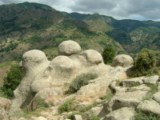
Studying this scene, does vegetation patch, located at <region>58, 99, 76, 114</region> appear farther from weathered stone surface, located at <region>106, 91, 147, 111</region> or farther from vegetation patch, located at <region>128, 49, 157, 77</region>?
vegetation patch, located at <region>128, 49, 157, 77</region>

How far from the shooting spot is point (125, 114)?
22.5 metres

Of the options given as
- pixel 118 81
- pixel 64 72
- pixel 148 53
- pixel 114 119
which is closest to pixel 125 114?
pixel 114 119

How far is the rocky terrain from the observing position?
23.2 metres

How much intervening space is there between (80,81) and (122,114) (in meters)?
13.7

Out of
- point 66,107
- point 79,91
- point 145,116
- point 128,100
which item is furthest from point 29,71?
point 145,116

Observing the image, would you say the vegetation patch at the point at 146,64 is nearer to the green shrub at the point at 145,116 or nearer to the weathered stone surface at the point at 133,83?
the weathered stone surface at the point at 133,83

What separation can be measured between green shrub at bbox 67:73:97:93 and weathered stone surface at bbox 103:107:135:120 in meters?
12.0

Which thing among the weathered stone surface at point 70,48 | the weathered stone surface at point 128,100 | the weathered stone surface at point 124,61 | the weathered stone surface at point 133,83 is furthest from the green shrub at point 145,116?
the weathered stone surface at point 70,48

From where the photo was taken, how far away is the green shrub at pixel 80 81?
116 feet

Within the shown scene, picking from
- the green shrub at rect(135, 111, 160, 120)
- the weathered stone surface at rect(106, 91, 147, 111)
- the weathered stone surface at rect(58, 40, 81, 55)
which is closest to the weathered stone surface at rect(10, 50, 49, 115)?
the weathered stone surface at rect(58, 40, 81, 55)

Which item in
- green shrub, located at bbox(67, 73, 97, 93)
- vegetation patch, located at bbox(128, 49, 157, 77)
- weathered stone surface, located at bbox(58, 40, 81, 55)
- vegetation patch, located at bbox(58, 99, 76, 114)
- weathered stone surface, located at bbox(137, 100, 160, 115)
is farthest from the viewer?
weathered stone surface, located at bbox(58, 40, 81, 55)

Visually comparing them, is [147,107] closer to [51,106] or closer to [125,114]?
[125,114]

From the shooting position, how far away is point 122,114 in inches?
888

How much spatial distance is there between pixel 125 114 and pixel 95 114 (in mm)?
4190
